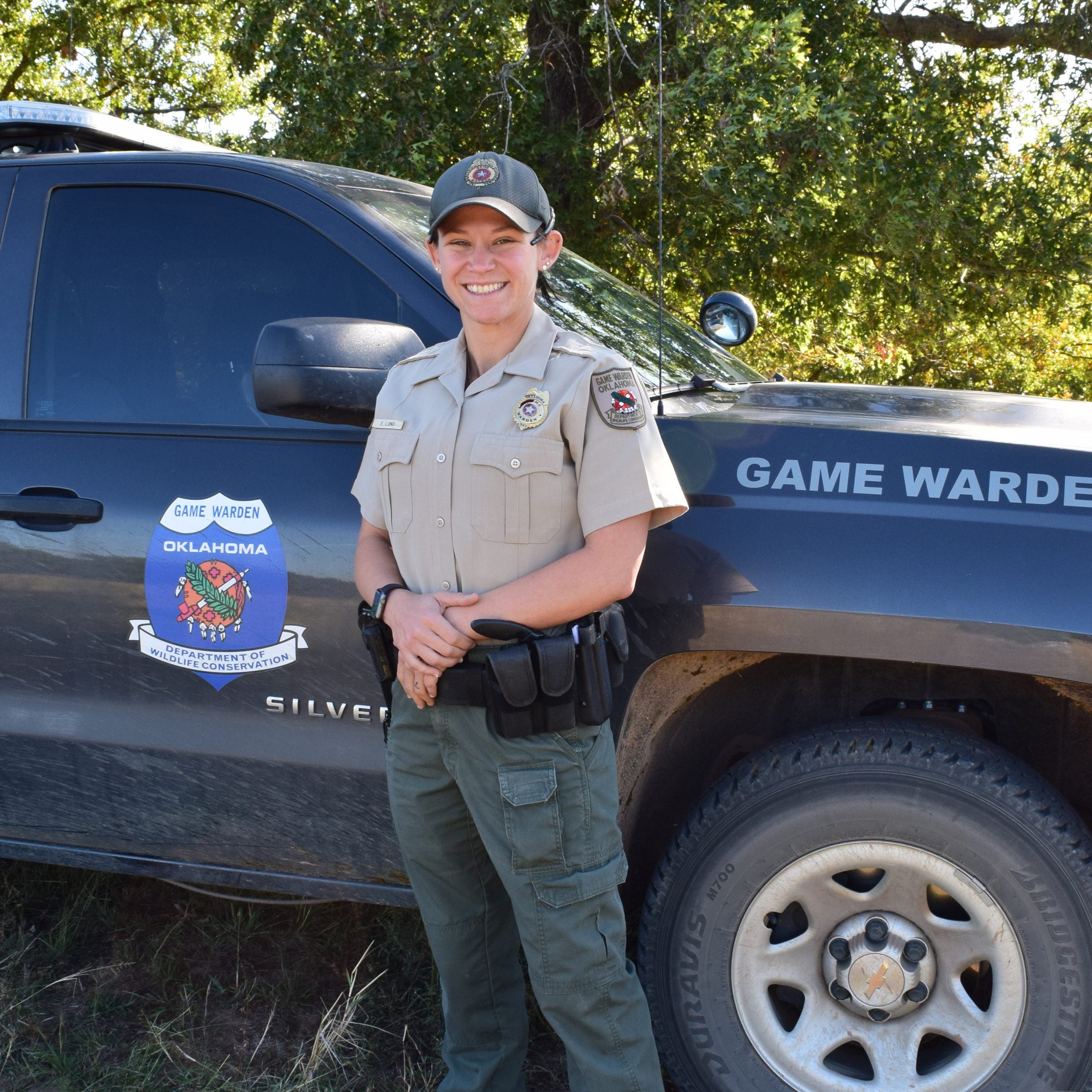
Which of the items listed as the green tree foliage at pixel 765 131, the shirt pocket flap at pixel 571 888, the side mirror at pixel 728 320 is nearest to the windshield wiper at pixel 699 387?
the side mirror at pixel 728 320

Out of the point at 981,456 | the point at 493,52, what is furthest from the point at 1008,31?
the point at 981,456

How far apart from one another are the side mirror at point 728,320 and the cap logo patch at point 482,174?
1562mm

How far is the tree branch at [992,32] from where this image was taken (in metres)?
6.82

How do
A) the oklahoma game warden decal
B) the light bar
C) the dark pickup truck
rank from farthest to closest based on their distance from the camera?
the light bar, the oklahoma game warden decal, the dark pickup truck

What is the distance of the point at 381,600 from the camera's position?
1.94 m

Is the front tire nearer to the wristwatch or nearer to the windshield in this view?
the wristwatch

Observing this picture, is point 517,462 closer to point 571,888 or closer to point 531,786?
point 531,786

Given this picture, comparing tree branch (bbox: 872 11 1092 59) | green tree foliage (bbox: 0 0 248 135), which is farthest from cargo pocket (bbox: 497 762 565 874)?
green tree foliage (bbox: 0 0 248 135)

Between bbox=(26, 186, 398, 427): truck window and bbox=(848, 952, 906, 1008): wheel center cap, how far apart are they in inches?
60.2

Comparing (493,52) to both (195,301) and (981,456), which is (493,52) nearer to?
(195,301)

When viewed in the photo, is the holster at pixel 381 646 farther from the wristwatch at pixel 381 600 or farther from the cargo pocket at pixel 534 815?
the cargo pocket at pixel 534 815

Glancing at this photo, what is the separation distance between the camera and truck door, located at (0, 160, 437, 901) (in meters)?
2.28

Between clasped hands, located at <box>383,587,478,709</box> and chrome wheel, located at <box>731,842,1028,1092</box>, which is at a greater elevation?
clasped hands, located at <box>383,587,478,709</box>

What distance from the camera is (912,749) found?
204 centimetres
